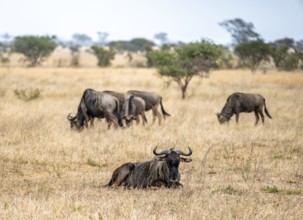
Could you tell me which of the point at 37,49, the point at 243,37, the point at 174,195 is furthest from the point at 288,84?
the point at 243,37

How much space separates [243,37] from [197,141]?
79.1 meters

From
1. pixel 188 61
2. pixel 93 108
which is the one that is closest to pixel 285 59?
pixel 188 61

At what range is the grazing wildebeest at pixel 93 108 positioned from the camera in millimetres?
17359

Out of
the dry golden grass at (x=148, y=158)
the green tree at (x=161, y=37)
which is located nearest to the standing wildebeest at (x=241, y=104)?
the dry golden grass at (x=148, y=158)

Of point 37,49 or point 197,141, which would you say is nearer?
point 197,141

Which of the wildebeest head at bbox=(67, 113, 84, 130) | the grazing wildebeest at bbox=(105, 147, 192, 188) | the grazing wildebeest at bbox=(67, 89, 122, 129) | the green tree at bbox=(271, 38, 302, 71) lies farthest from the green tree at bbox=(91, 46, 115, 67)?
the grazing wildebeest at bbox=(105, 147, 192, 188)

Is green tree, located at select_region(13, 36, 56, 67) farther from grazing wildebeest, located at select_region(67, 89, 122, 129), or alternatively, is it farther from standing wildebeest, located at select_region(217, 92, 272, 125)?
grazing wildebeest, located at select_region(67, 89, 122, 129)

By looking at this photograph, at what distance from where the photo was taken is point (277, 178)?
10828 millimetres

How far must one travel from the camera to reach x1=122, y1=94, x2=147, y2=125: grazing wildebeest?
18.8 metres

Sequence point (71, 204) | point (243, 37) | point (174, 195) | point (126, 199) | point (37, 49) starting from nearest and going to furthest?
1. point (71, 204)
2. point (126, 199)
3. point (174, 195)
4. point (37, 49)
5. point (243, 37)

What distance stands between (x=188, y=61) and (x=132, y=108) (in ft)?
38.3

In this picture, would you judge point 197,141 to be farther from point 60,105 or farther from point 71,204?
point 60,105

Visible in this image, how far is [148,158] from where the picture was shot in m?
12.9

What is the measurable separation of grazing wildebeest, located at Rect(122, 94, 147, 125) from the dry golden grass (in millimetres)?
954
